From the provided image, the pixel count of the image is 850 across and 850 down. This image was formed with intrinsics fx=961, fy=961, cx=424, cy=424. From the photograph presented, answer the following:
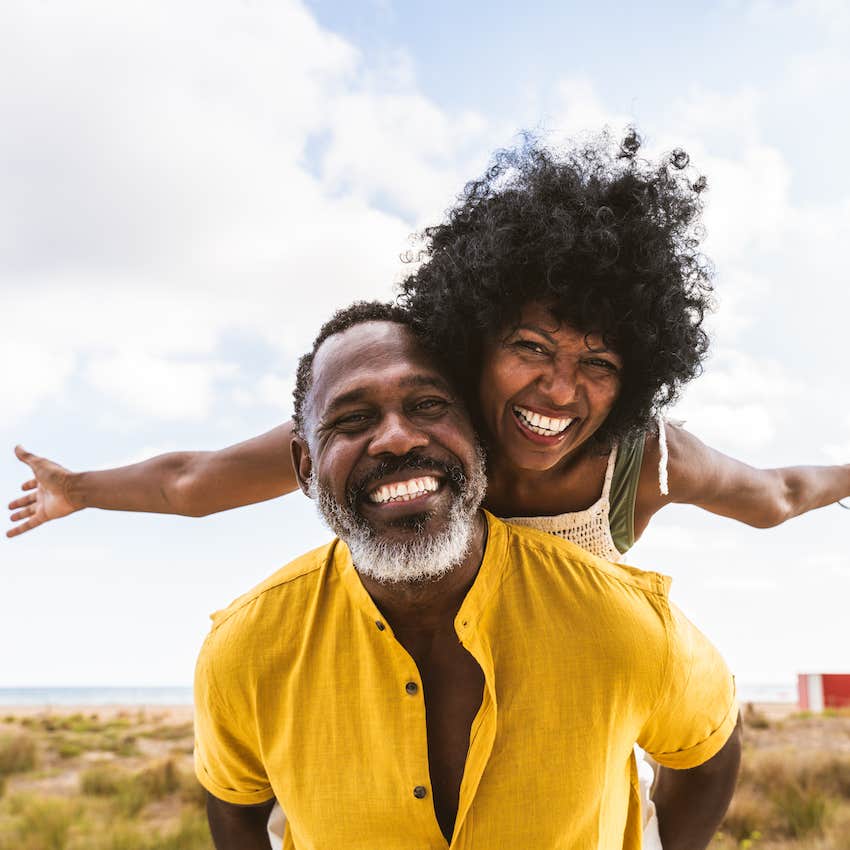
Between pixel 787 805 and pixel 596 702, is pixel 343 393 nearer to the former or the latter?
pixel 596 702

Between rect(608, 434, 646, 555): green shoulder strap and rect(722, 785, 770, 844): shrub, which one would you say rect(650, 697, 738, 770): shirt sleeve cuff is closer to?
rect(608, 434, 646, 555): green shoulder strap

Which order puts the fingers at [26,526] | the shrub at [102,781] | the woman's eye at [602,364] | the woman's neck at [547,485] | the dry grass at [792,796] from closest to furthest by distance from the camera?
the woman's eye at [602,364] → the woman's neck at [547,485] → the fingers at [26,526] → the dry grass at [792,796] → the shrub at [102,781]

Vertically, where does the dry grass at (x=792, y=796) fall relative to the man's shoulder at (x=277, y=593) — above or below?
below

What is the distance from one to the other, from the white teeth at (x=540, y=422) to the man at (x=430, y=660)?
1.03ft

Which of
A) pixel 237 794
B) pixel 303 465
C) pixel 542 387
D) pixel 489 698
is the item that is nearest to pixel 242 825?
pixel 237 794

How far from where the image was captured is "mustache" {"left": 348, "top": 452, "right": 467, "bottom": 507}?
2.79 metres

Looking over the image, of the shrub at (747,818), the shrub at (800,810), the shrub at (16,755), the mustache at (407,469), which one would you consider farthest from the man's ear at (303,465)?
the shrub at (16,755)

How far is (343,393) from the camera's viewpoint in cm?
289

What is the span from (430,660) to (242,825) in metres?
1.04

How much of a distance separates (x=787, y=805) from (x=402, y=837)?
9.20 metres

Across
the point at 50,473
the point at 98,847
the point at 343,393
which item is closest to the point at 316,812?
the point at 343,393

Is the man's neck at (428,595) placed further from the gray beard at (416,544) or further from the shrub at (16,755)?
the shrub at (16,755)

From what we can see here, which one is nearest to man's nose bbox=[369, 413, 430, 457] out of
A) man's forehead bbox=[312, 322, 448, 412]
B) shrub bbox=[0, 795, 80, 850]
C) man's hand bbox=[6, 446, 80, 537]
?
man's forehead bbox=[312, 322, 448, 412]

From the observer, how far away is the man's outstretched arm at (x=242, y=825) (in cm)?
333
